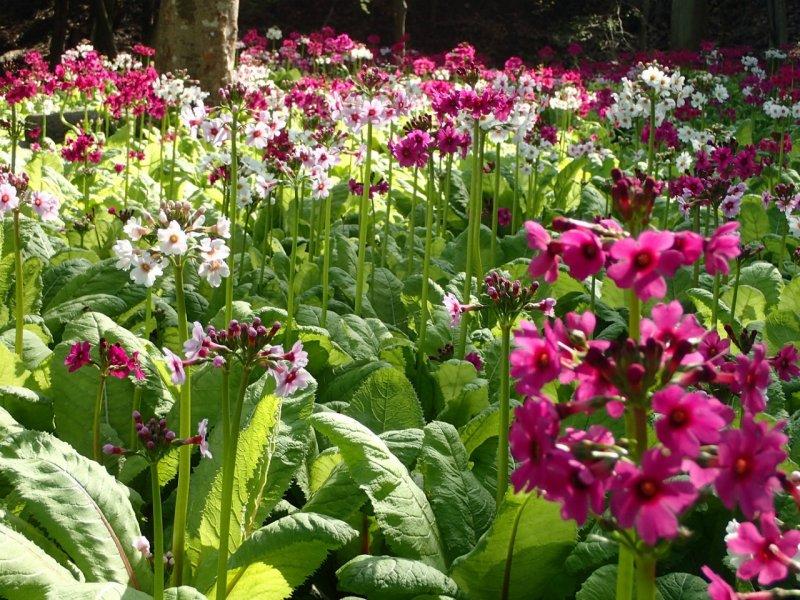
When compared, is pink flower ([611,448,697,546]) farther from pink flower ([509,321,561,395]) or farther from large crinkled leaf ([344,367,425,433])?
large crinkled leaf ([344,367,425,433])

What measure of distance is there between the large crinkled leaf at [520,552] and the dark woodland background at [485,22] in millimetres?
21412

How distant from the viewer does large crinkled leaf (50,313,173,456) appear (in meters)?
3.09

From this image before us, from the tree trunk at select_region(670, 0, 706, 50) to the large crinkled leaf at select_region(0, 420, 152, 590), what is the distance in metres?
19.6

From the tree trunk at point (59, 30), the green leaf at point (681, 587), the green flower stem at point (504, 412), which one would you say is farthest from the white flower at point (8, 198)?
the tree trunk at point (59, 30)

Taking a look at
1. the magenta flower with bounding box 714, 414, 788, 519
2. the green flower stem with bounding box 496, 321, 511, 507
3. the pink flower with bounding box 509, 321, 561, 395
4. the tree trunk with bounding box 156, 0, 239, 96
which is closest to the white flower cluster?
the green flower stem with bounding box 496, 321, 511, 507

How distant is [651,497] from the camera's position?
1.12m

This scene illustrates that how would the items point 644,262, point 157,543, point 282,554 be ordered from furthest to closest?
1. point 282,554
2. point 157,543
3. point 644,262

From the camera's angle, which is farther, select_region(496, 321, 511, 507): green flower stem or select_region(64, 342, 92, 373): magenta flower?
select_region(64, 342, 92, 373): magenta flower

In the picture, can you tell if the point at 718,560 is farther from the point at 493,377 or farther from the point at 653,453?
the point at 653,453

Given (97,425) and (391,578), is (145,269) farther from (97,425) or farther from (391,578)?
(391,578)

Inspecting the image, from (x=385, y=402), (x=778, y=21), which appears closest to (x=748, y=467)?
(x=385, y=402)

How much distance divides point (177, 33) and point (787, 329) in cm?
667

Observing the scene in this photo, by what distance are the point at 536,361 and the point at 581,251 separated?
0.15 meters

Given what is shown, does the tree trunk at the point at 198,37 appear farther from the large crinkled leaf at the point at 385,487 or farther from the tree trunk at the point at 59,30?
the tree trunk at the point at 59,30
